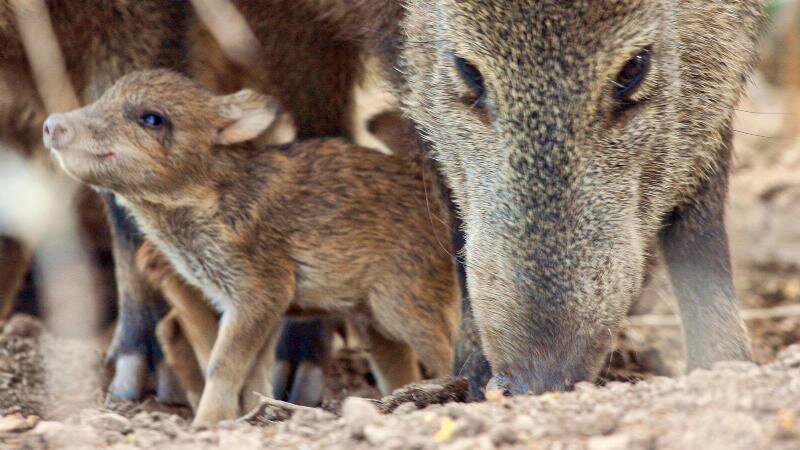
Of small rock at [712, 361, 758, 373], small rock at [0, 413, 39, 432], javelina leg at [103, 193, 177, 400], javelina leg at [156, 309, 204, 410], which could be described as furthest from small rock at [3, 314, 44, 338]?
small rock at [712, 361, 758, 373]

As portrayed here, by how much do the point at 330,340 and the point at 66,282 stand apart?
1790 mm

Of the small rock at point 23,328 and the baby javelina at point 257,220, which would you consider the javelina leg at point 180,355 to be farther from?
the small rock at point 23,328

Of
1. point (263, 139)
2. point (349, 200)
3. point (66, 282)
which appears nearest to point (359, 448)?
point (349, 200)

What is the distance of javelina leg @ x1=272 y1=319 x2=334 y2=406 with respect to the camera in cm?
472

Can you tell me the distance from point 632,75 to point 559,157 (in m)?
0.37

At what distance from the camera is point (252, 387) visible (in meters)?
4.19

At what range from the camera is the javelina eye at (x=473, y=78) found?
11.4ft

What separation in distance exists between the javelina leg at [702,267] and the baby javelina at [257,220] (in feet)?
2.61

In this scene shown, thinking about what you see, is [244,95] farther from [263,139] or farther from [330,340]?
[330,340]

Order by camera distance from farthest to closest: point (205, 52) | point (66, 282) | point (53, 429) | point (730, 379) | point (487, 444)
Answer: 1. point (66, 282)
2. point (205, 52)
3. point (53, 429)
4. point (730, 379)
5. point (487, 444)

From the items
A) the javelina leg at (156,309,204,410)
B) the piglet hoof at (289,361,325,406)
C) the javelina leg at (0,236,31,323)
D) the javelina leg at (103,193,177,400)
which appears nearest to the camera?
the javelina leg at (156,309,204,410)

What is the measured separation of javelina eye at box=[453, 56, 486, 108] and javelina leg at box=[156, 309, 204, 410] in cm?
153

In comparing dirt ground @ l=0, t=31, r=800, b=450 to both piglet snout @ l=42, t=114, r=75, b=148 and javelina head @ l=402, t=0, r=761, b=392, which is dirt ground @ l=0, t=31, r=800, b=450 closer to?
javelina head @ l=402, t=0, r=761, b=392

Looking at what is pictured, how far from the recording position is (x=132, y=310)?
16.0ft
